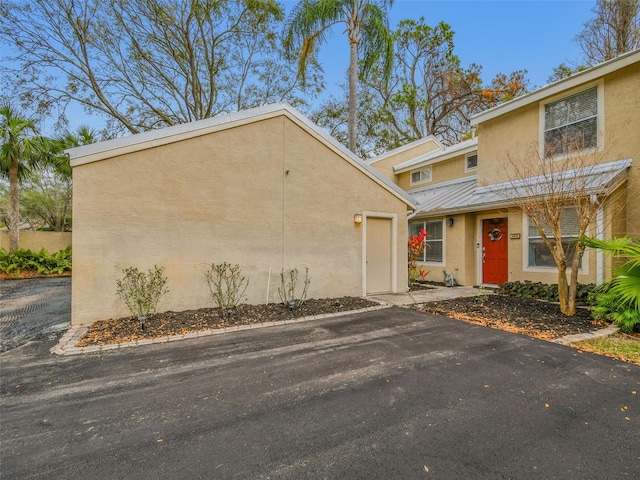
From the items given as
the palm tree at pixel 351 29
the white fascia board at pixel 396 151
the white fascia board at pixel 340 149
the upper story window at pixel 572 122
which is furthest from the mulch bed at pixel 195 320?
the white fascia board at pixel 396 151

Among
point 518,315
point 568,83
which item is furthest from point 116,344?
point 568,83

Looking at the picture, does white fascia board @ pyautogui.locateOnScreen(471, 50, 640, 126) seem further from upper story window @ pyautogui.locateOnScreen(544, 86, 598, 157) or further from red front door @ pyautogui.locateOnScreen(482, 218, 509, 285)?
red front door @ pyautogui.locateOnScreen(482, 218, 509, 285)

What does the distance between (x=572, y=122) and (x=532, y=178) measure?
192cm

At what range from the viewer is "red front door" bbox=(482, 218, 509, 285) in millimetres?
9727

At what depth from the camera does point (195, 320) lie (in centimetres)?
595

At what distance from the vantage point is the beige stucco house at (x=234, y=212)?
5805 mm

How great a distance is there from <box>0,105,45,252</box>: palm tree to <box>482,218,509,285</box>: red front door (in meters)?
19.4

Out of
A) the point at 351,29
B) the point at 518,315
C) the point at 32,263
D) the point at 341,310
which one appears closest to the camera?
the point at 518,315

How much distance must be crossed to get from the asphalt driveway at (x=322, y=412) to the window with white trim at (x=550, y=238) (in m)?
4.66

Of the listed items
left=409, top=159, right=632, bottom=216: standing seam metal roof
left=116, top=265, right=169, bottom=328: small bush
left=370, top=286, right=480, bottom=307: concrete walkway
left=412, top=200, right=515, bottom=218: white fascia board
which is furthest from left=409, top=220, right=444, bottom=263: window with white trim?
left=116, top=265, right=169, bottom=328: small bush

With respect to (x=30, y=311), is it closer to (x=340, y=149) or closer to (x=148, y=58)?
(x=340, y=149)

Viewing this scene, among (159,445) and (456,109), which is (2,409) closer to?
(159,445)

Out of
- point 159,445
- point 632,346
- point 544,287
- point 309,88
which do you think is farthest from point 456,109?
point 159,445

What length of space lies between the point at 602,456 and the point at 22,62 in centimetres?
1931
